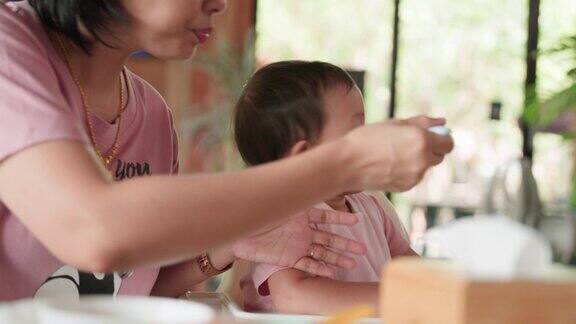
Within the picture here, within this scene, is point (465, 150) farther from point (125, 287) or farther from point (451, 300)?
point (451, 300)

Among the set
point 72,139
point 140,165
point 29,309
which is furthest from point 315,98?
point 29,309

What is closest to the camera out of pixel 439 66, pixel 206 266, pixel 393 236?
pixel 206 266

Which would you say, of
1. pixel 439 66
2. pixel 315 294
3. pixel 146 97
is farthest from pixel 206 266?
pixel 439 66

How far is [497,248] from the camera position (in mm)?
827

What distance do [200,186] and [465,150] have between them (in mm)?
6409

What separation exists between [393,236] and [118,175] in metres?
0.64

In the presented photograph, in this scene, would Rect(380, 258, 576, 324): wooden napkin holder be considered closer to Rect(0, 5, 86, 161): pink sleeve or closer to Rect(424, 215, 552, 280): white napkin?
Rect(424, 215, 552, 280): white napkin

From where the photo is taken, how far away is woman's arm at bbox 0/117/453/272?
0.96 meters

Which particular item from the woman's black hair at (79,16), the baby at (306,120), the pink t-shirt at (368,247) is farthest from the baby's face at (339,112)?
the woman's black hair at (79,16)

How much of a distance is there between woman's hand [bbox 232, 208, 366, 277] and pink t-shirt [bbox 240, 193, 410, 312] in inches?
2.1

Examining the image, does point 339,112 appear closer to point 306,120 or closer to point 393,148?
point 306,120

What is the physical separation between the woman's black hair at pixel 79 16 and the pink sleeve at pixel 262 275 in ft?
1.44

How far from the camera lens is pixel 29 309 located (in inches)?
36.3

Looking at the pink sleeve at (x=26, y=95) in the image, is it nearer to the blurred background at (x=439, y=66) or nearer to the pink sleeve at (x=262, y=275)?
the pink sleeve at (x=262, y=275)
